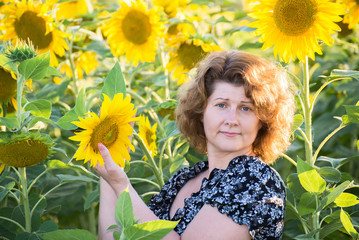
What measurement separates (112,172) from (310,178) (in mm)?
460

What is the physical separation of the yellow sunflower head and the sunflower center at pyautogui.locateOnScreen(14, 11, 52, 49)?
0.60m

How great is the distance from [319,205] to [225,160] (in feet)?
0.81

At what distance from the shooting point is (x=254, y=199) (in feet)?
4.02

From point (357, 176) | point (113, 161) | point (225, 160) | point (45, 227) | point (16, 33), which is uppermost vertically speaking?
point (16, 33)

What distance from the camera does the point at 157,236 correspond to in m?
1.00

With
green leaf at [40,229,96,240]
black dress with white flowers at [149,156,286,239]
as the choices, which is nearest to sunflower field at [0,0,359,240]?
green leaf at [40,229,96,240]

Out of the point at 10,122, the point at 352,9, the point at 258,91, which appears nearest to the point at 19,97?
the point at 10,122

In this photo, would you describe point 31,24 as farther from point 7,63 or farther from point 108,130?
point 108,130

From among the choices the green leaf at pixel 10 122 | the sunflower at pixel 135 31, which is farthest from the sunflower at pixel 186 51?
the green leaf at pixel 10 122

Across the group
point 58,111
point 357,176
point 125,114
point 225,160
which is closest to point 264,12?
point 225,160

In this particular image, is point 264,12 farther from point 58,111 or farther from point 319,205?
point 58,111

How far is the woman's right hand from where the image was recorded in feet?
3.99

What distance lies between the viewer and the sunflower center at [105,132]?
1220 millimetres

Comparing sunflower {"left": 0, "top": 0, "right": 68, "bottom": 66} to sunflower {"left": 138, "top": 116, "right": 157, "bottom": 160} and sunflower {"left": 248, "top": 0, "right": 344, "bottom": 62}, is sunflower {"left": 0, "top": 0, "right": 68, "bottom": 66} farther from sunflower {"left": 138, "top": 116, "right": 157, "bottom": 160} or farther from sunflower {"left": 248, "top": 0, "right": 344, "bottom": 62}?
sunflower {"left": 248, "top": 0, "right": 344, "bottom": 62}
